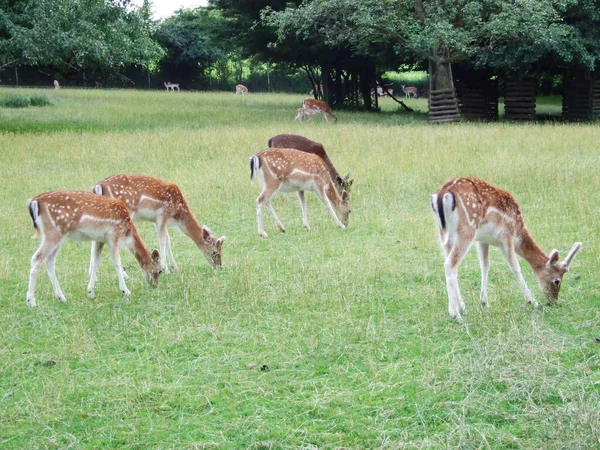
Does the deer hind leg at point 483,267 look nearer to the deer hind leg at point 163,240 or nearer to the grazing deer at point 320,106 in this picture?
the deer hind leg at point 163,240

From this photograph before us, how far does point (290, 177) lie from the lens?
9.26 meters

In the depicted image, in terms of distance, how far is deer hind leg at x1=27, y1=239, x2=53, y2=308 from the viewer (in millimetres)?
6258

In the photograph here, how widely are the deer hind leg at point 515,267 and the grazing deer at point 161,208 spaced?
255 cm

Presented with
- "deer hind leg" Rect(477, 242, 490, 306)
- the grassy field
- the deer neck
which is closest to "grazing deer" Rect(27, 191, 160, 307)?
the grassy field

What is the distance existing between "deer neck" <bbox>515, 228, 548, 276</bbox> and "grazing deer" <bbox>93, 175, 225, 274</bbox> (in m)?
2.60

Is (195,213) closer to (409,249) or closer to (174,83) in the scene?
(409,249)

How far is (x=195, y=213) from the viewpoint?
10211 millimetres

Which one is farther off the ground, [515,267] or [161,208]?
[161,208]

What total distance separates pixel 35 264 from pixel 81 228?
0.42 m

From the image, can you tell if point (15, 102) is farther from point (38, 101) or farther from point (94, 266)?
point (94, 266)

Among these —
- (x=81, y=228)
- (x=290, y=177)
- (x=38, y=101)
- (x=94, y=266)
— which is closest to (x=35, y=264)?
(x=81, y=228)

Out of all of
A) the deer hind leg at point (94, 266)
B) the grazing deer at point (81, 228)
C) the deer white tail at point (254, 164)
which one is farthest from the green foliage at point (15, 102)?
the grazing deer at point (81, 228)

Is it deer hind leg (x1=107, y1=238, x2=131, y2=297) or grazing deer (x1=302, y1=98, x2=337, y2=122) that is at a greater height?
grazing deer (x1=302, y1=98, x2=337, y2=122)

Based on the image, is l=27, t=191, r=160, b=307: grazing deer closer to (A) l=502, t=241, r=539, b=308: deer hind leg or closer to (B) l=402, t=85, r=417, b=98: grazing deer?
(A) l=502, t=241, r=539, b=308: deer hind leg
